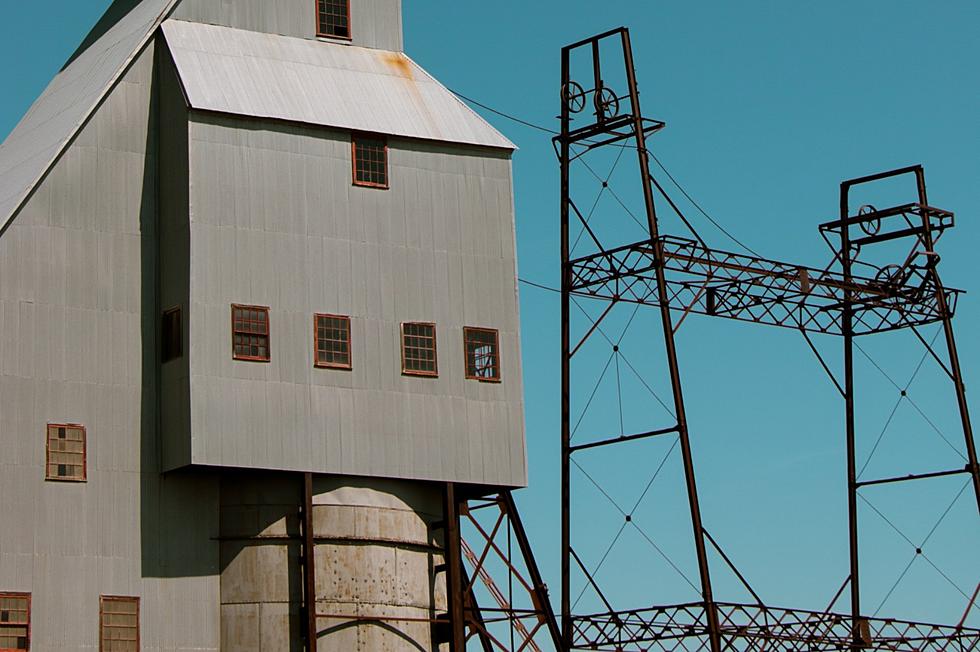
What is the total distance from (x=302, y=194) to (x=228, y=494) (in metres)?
7.20

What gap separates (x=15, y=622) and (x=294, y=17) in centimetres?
1692

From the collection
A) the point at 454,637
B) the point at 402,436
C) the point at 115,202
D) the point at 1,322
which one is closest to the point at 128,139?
the point at 115,202

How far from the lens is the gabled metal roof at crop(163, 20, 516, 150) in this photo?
49.7 m

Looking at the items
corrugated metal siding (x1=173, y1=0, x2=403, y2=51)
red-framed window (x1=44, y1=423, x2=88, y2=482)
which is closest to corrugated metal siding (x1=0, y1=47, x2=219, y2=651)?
red-framed window (x1=44, y1=423, x2=88, y2=482)

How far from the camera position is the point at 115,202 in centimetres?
4869

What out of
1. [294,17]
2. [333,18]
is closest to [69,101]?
[294,17]

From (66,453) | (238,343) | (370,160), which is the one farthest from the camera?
(370,160)

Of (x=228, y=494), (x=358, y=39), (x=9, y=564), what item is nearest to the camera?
(x=9, y=564)

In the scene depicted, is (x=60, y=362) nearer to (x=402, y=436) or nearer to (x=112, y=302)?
(x=112, y=302)

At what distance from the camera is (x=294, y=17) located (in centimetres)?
5288

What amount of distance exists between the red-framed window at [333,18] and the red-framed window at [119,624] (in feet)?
51.0

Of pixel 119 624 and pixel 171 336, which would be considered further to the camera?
pixel 171 336

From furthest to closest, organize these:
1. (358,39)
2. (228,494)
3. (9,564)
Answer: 1. (358,39)
2. (228,494)
3. (9,564)

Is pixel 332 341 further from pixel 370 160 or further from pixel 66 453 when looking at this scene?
pixel 66 453
